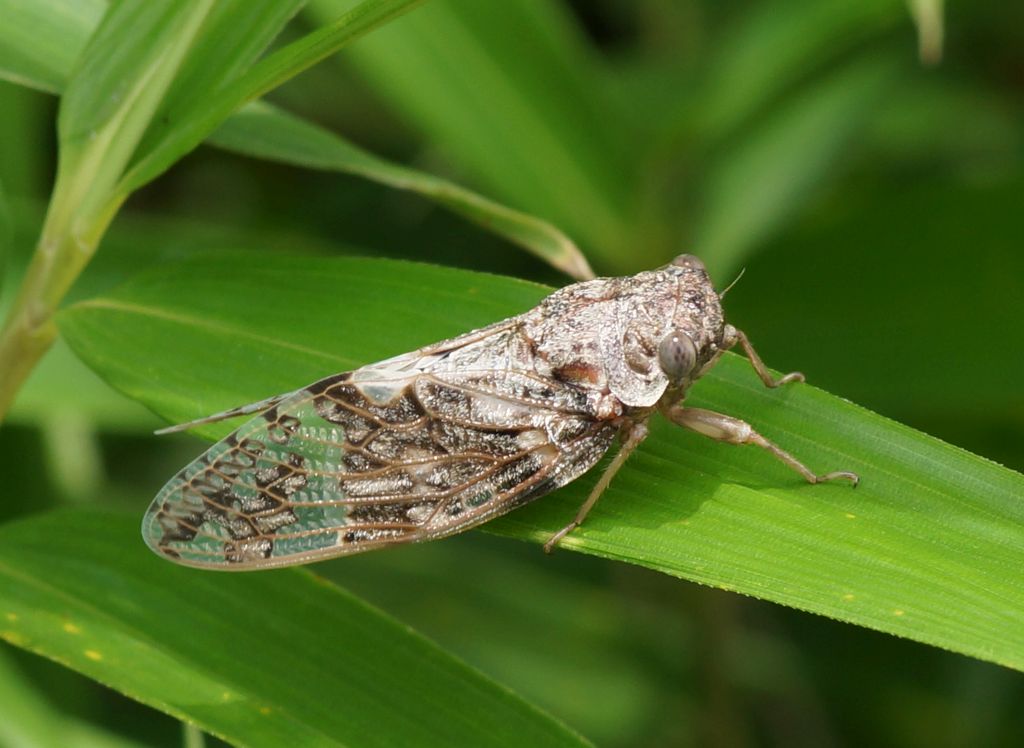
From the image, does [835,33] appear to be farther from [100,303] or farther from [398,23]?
[100,303]

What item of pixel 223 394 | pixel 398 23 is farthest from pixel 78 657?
pixel 398 23

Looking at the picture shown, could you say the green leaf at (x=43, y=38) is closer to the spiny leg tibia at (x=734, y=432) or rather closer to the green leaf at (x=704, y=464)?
the green leaf at (x=704, y=464)

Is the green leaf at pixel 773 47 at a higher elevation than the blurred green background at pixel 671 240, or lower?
higher

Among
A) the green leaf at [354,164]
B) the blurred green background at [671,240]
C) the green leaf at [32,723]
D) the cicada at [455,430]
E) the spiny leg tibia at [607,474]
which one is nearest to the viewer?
the spiny leg tibia at [607,474]

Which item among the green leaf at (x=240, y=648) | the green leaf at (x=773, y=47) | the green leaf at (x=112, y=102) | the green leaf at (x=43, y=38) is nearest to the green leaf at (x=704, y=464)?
the green leaf at (x=112, y=102)

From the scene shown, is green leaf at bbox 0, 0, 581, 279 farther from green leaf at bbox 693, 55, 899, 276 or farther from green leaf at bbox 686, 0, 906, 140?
green leaf at bbox 686, 0, 906, 140

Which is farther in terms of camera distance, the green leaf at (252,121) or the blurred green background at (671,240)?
the blurred green background at (671,240)
